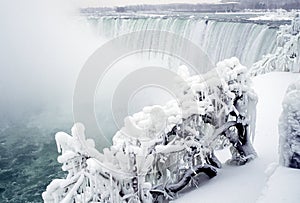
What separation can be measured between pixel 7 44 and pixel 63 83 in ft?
34.7

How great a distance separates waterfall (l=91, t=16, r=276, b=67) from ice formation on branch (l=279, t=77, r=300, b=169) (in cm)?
888

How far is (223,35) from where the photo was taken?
16.1 metres

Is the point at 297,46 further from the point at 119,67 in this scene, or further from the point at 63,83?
the point at 63,83

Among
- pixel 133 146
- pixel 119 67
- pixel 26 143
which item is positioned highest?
pixel 133 146

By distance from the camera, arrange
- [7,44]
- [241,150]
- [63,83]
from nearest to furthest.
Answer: [241,150] → [63,83] → [7,44]

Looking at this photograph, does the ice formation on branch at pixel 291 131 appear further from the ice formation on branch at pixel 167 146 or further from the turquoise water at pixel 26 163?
the turquoise water at pixel 26 163

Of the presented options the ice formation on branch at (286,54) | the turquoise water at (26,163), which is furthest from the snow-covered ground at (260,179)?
the turquoise water at (26,163)

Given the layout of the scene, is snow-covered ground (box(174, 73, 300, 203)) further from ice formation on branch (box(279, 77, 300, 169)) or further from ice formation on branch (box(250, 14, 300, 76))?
ice formation on branch (box(250, 14, 300, 76))

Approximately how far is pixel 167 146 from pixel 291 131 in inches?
73.6

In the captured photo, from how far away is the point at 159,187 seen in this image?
243 inches

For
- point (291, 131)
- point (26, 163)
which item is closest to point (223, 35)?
point (26, 163)

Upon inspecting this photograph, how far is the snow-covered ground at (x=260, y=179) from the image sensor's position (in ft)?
15.2

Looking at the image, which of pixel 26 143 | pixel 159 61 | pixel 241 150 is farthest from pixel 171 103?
pixel 159 61

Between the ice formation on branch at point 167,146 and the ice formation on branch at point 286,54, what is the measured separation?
6577 millimetres
